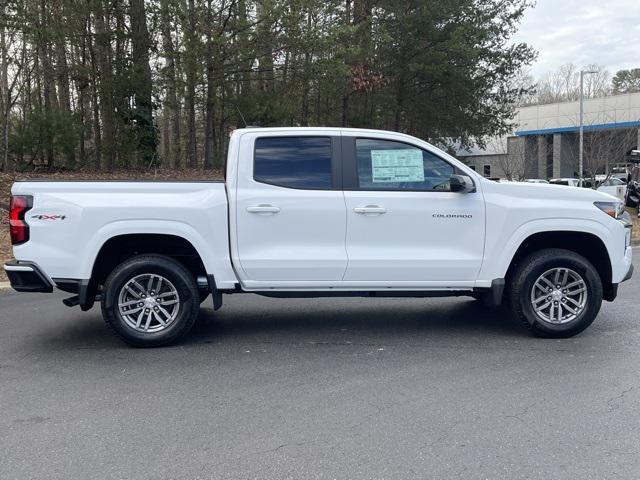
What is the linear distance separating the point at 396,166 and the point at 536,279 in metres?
1.77

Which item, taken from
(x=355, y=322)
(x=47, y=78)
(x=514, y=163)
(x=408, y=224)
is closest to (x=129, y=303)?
A: (x=355, y=322)

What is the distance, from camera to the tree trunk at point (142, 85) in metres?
18.1

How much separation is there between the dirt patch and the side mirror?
6645mm

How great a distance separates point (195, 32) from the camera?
1686 centimetres

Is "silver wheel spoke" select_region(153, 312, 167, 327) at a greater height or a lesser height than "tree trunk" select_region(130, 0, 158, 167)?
lesser

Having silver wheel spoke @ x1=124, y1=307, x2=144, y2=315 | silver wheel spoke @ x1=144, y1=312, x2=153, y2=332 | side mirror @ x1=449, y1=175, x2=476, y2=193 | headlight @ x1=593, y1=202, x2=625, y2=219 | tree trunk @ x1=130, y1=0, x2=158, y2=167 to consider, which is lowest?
silver wheel spoke @ x1=144, y1=312, x2=153, y2=332

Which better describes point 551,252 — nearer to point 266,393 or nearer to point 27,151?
point 266,393

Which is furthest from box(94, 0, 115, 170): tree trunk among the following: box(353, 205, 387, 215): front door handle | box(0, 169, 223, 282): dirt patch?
box(353, 205, 387, 215): front door handle

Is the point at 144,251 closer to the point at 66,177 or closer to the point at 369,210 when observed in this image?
the point at 369,210

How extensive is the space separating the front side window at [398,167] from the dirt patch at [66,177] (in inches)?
232

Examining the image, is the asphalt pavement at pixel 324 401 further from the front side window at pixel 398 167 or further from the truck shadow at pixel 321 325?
the front side window at pixel 398 167

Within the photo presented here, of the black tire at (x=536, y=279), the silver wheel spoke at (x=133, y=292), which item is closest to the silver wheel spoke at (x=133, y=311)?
the silver wheel spoke at (x=133, y=292)

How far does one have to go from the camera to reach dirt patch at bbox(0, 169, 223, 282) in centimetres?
1165

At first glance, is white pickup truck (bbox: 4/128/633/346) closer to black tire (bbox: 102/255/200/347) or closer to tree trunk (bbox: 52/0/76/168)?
black tire (bbox: 102/255/200/347)
